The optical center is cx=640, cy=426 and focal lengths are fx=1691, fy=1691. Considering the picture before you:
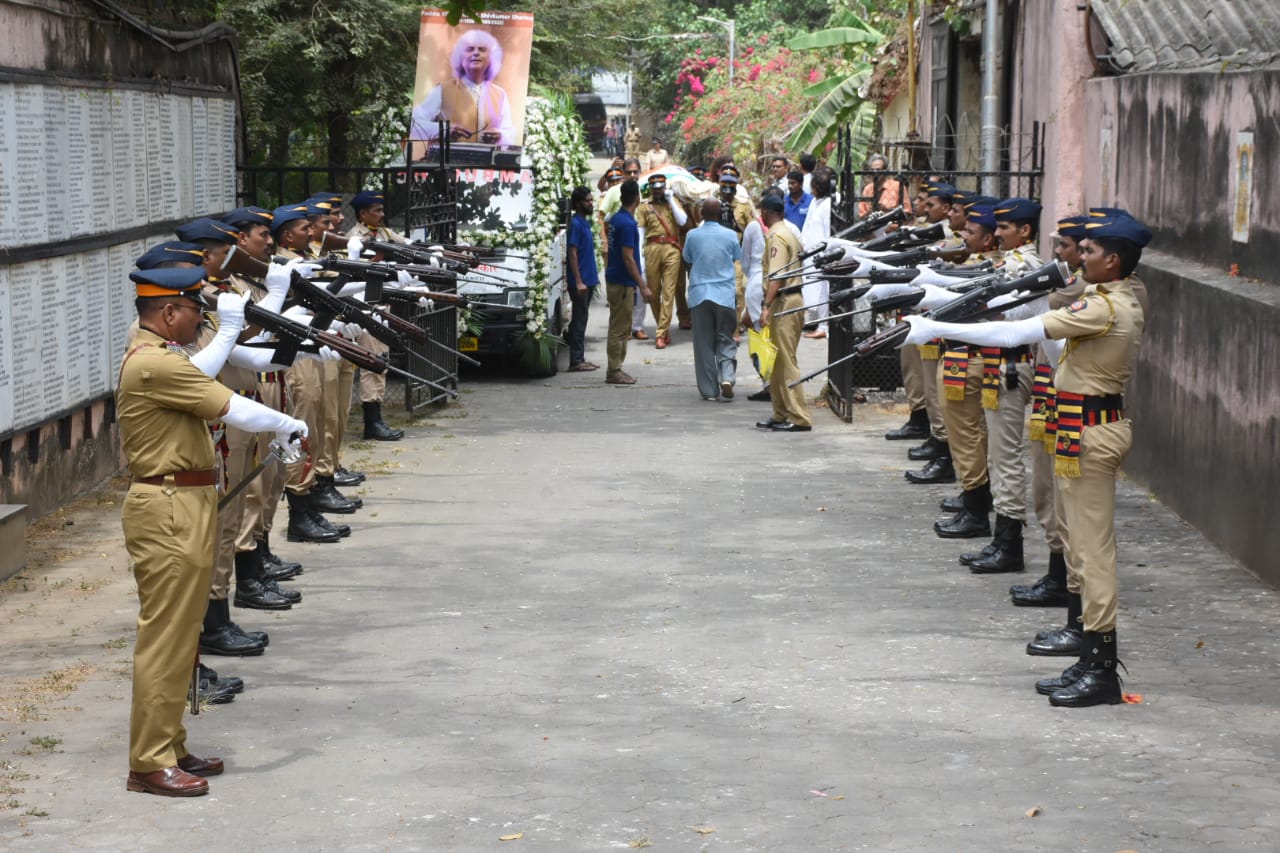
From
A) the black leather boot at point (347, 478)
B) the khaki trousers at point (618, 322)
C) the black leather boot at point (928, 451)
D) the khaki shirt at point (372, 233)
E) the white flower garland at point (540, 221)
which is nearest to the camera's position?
the black leather boot at point (347, 478)

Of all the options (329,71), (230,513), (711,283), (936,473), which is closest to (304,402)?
(230,513)

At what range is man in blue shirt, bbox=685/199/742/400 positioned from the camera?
16.9 meters

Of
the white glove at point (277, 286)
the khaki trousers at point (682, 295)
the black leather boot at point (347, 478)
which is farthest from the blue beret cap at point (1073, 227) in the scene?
the khaki trousers at point (682, 295)

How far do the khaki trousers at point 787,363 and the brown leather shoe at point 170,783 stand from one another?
947cm

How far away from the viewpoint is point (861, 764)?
674cm

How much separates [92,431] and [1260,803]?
9136mm

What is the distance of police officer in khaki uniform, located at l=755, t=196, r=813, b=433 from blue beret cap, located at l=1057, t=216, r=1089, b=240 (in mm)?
6761

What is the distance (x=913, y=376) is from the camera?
14.3 metres

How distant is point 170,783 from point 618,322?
40.8 ft

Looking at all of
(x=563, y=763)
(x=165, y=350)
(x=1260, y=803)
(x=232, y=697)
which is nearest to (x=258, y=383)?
(x=232, y=697)

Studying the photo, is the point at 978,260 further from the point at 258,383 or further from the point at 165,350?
the point at 165,350

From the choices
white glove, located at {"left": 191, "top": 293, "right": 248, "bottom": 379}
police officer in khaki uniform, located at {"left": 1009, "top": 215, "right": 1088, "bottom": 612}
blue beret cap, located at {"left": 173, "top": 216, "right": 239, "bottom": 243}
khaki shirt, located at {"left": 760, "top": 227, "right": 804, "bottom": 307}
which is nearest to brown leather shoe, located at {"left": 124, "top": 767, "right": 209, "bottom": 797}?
white glove, located at {"left": 191, "top": 293, "right": 248, "bottom": 379}

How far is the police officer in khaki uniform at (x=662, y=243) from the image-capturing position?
803 inches

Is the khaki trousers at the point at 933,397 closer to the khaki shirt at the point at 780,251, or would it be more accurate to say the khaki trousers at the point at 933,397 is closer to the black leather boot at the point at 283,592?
the khaki shirt at the point at 780,251
